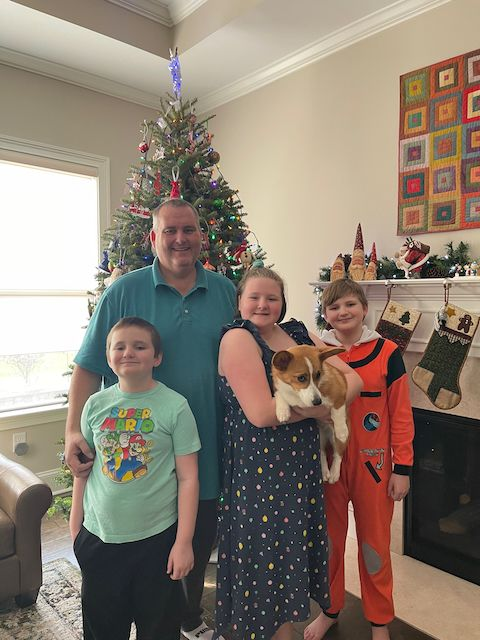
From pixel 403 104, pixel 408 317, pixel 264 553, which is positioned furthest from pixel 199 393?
pixel 403 104

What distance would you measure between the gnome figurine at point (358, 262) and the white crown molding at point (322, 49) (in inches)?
50.2

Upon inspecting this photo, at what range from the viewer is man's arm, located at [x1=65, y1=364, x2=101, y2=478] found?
1.39 meters

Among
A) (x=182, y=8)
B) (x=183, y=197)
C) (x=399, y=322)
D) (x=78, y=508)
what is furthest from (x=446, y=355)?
(x=182, y=8)

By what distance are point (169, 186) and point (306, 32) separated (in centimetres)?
144

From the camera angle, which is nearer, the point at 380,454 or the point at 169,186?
the point at 380,454

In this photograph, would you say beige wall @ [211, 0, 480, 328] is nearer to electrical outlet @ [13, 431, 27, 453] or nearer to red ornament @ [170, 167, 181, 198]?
red ornament @ [170, 167, 181, 198]

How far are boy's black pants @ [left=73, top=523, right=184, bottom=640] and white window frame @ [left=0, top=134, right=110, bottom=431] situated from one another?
232 centimetres

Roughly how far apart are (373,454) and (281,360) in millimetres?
751

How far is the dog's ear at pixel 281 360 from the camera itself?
1.29 m

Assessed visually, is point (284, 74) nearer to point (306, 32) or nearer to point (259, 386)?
point (306, 32)

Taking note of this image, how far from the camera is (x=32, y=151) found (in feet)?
11.3

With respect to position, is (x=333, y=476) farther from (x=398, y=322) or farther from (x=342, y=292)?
(x=398, y=322)

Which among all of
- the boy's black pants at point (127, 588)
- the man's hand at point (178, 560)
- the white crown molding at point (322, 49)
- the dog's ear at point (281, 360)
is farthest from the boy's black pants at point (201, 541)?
the white crown molding at point (322, 49)

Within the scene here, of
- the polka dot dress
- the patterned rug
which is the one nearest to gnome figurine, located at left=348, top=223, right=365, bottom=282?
the polka dot dress
